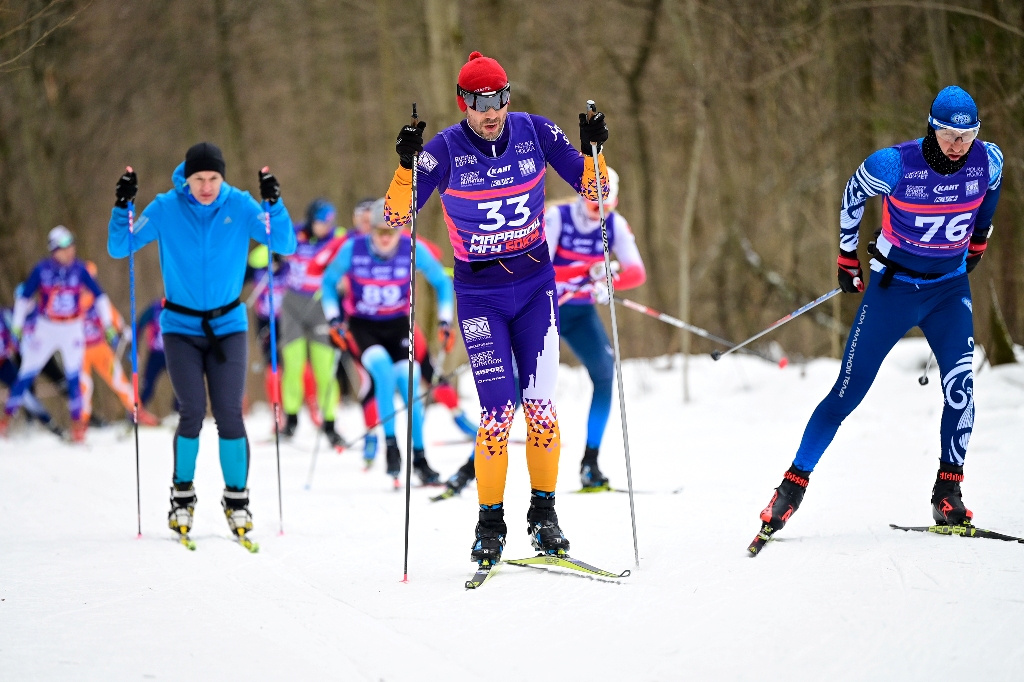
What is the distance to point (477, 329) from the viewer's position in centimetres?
471

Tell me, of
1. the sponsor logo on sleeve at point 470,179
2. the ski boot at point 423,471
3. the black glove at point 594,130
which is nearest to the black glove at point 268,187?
the sponsor logo on sleeve at point 470,179

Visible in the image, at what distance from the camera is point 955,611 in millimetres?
3715

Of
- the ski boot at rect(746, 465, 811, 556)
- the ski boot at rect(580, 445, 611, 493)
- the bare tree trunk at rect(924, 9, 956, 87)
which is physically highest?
the bare tree trunk at rect(924, 9, 956, 87)

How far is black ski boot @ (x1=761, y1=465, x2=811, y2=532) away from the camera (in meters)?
4.83

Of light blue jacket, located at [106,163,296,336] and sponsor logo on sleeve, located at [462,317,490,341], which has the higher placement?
light blue jacket, located at [106,163,296,336]

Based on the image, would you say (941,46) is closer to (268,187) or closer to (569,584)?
(268,187)

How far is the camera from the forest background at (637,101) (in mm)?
9913

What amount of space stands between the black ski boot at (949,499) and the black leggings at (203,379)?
3.75m

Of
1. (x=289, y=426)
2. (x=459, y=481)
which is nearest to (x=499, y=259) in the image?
(x=459, y=481)

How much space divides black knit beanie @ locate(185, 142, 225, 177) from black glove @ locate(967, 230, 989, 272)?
13.2 feet

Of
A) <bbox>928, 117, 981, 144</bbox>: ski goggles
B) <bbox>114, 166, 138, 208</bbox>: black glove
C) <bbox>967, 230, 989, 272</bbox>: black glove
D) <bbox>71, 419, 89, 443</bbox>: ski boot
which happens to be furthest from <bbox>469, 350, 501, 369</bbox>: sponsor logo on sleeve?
<bbox>71, 419, 89, 443</bbox>: ski boot

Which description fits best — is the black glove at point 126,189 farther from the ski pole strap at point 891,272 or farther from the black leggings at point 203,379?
the ski pole strap at point 891,272

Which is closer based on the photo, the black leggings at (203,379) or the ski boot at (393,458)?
the black leggings at (203,379)

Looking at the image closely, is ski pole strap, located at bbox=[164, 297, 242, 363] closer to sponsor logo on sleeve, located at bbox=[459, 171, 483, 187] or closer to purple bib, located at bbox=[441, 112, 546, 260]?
purple bib, located at bbox=[441, 112, 546, 260]
